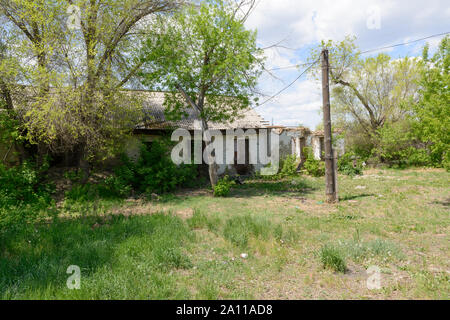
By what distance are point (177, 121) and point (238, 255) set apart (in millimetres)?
10475

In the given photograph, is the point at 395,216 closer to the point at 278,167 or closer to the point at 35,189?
the point at 278,167

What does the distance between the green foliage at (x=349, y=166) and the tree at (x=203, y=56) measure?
8612mm

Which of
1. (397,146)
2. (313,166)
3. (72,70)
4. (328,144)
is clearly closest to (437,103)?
(328,144)

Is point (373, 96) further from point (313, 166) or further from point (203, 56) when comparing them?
point (203, 56)

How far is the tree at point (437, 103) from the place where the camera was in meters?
7.77

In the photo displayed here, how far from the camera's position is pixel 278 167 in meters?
16.8

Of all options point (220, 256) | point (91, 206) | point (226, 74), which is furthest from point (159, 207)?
point (226, 74)

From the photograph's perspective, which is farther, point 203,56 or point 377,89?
point 377,89

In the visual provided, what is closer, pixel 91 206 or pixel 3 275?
pixel 3 275

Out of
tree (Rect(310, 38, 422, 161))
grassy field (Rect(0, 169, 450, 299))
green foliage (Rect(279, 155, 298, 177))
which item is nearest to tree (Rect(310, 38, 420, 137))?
tree (Rect(310, 38, 422, 161))

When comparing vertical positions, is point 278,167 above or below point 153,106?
below

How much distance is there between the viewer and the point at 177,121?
47.4 ft

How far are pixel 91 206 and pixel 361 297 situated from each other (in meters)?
8.15
